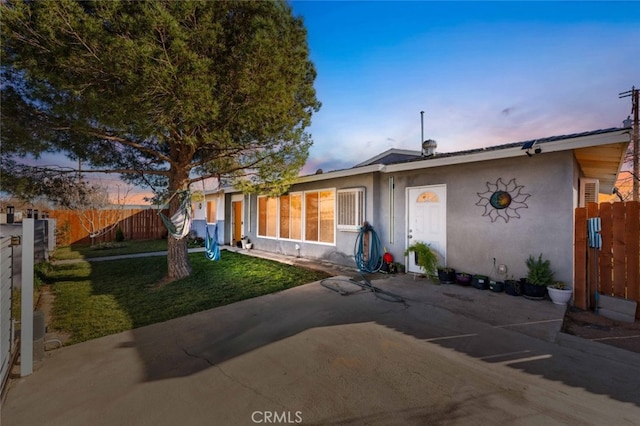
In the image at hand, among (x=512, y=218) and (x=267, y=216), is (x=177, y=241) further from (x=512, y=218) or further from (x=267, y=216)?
(x=512, y=218)

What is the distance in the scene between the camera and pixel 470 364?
8.75 ft

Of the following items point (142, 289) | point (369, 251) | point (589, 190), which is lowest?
point (142, 289)

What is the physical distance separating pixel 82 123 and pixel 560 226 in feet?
28.6

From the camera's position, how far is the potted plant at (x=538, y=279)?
4.63 metres

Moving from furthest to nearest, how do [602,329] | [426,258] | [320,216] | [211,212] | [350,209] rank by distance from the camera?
1. [211,212]
2. [320,216]
3. [350,209]
4. [426,258]
5. [602,329]

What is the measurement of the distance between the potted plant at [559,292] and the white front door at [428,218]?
6.11 ft

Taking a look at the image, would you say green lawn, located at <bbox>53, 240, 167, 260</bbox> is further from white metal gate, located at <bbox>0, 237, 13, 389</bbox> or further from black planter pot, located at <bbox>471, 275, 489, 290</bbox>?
black planter pot, located at <bbox>471, 275, 489, 290</bbox>

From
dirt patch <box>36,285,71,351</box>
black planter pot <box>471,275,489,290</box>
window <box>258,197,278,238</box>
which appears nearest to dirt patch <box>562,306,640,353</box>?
black planter pot <box>471,275,489,290</box>

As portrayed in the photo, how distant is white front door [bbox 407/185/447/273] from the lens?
6082mm

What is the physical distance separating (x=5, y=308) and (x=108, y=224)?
575 inches

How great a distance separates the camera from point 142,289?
18.4 feet

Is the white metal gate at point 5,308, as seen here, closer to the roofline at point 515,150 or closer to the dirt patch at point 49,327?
the dirt patch at point 49,327

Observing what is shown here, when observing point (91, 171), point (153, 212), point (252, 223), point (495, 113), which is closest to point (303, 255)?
point (252, 223)

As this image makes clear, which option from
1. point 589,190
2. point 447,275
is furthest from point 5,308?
point 589,190
